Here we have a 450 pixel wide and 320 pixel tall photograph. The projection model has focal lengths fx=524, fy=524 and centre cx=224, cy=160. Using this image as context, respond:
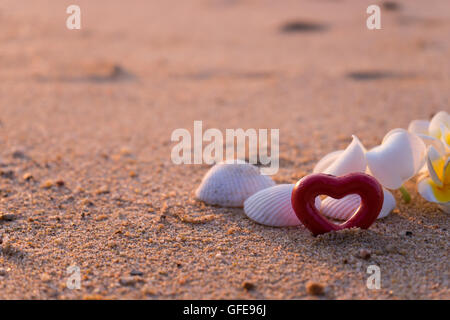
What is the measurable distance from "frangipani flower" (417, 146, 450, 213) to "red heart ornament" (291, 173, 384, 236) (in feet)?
1.22

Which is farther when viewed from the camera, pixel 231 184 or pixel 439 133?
pixel 231 184

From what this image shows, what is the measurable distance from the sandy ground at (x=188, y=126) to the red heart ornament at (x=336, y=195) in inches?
2.9

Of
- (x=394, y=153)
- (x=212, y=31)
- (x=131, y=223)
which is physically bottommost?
(x=131, y=223)

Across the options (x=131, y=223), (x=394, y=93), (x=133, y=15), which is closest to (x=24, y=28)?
(x=133, y=15)

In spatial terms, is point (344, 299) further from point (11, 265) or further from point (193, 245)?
point (11, 265)

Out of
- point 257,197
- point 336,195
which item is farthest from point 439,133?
point 257,197

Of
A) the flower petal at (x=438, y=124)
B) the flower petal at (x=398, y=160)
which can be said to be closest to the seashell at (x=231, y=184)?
the flower petal at (x=398, y=160)

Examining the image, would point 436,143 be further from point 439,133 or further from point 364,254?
point 364,254

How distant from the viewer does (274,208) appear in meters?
2.51

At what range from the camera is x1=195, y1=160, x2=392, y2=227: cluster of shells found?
2506 millimetres

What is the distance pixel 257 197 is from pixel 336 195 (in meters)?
0.44

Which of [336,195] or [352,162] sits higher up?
[352,162]

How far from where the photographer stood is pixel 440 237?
2377mm

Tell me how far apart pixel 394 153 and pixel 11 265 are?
181cm
